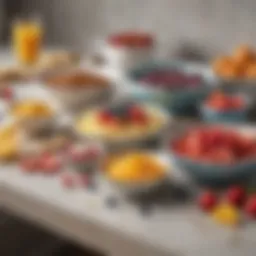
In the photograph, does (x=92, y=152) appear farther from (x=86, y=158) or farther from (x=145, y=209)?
(x=145, y=209)

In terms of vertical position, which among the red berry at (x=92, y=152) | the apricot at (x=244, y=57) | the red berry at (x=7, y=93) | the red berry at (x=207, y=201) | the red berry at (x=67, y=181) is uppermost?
the apricot at (x=244, y=57)

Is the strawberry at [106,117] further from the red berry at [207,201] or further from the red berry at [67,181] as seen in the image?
the red berry at [207,201]

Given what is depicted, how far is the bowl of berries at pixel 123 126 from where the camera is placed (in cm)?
104

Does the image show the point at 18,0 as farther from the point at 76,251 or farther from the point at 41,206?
the point at 41,206

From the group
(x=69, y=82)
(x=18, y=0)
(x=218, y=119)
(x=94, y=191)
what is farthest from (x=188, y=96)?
(x=18, y=0)

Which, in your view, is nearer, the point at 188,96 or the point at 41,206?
the point at 41,206

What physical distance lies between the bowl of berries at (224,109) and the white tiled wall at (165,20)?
1.52ft

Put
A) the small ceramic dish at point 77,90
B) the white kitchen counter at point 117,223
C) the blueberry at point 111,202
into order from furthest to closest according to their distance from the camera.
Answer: the small ceramic dish at point 77,90
the blueberry at point 111,202
the white kitchen counter at point 117,223

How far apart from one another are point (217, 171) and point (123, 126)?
8.1 inches

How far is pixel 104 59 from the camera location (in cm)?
168

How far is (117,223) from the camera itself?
843 millimetres

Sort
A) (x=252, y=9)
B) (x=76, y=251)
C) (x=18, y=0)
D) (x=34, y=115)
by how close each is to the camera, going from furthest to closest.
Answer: (x=18, y=0)
(x=252, y=9)
(x=76, y=251)
(x=34, y=115)

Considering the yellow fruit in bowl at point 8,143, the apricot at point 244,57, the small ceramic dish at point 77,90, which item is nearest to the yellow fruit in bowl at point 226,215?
the yellow fruit in bowl at point 8,143

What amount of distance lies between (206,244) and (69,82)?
1.96ft
